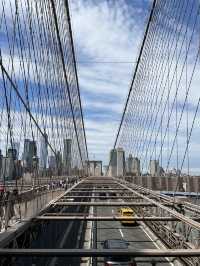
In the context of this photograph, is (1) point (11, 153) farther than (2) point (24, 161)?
No

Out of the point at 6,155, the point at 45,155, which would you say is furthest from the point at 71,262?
the point at 6,155

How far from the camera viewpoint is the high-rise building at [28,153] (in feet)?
40.3

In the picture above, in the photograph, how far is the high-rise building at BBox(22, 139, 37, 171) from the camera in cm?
1228

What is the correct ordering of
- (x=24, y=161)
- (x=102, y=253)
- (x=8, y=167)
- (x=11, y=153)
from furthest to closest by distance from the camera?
(x=24, y=161), (x=8, y=167), (x=11, y=153), (x=102, y=253)

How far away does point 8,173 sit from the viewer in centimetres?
891

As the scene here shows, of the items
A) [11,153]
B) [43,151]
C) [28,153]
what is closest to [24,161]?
[28,153]

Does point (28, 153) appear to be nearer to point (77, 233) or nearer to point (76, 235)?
point (76, 235)

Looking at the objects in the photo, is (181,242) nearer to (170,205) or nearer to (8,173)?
(170,205)

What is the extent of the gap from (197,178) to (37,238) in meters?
11.9

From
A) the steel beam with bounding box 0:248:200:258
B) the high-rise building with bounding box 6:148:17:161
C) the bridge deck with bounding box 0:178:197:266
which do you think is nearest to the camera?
the steel beam with bounding box 0:248:200:258

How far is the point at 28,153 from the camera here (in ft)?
42.0

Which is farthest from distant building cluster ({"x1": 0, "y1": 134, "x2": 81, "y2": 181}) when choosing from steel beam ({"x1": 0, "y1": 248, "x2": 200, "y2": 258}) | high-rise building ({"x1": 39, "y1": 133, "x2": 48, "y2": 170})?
steel beam ({"x1": 0, "y1": 248, "x2": 200, "y2": 258})

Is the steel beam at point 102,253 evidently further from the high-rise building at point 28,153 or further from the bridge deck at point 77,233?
the high-rise building at point 28,153

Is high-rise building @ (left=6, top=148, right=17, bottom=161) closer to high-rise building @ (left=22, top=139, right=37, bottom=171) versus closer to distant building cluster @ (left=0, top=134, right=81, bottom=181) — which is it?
distant building cluster @ (left=0, top=134, right=81, bottom=181)
